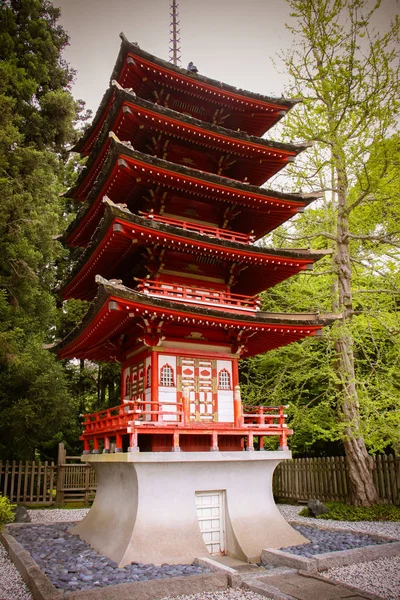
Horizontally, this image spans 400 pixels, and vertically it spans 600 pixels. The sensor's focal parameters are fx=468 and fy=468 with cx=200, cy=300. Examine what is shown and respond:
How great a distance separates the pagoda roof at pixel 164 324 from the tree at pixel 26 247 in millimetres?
6223

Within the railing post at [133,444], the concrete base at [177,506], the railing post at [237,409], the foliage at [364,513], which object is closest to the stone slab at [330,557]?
the concrete base at [177,506]

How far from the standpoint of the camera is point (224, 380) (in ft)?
44.9

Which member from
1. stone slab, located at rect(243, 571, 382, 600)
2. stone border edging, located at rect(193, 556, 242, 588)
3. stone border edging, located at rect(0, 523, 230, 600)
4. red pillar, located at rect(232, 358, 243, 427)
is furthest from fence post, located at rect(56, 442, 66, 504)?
stone slab, located at rect(243, 571, 382, 600)

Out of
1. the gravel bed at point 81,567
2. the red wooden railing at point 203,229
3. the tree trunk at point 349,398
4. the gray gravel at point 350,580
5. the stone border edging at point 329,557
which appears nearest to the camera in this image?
the gray gravel at point 350,580

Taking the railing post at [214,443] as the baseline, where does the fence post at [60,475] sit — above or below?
below

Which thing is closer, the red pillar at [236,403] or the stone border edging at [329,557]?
the stone border edging at [329,557]

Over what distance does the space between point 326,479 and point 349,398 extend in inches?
187

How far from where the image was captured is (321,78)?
658 inches

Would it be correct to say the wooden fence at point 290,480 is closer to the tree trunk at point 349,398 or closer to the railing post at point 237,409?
the tree trunk at point 349,398

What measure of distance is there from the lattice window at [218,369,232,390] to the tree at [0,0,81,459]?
9.41m

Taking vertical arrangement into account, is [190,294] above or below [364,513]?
above

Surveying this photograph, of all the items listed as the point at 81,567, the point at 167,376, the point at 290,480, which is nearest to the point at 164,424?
the point at 167,376

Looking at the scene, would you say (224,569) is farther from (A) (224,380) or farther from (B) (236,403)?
(A) (224,380)

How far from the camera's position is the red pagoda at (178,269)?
39.0 feet
